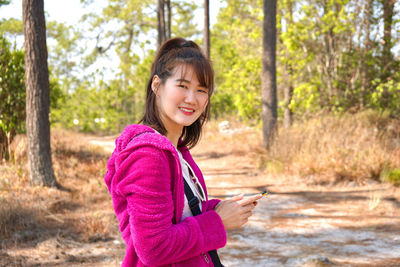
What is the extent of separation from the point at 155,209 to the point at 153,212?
1cm

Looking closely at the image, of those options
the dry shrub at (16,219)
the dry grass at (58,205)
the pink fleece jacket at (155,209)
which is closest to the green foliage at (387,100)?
the dry grass at (58,205)

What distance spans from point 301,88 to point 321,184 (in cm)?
508

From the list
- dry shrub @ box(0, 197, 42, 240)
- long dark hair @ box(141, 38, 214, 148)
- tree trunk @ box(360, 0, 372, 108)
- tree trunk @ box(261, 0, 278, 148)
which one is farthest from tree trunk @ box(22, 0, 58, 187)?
tree trunk @ box(360, 0, 372, 108)

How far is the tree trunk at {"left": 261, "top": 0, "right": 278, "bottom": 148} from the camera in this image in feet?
34.1

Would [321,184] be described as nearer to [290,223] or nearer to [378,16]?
[290,223]

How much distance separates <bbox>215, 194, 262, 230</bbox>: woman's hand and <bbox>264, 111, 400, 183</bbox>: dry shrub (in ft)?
21.9

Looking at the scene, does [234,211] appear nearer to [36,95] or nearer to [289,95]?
[36,95]

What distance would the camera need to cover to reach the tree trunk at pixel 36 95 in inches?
256

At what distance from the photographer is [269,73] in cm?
1058

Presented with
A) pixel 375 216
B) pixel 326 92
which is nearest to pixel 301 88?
pixel 326 92

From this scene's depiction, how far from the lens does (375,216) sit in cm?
562

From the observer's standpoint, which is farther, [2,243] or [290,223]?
[290,223]

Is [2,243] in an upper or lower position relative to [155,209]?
lower

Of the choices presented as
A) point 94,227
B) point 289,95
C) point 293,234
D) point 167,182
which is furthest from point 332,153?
point 289,95
